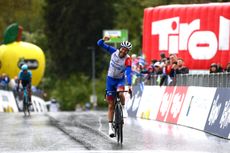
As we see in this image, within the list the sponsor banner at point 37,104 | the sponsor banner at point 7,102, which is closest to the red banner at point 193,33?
the sponsor banner at point 7,102

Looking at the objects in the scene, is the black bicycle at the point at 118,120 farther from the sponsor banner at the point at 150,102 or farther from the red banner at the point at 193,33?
the red banner at the point at 193,33

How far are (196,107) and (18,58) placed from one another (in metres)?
36.6

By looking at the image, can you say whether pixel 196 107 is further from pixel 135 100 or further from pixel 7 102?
pixel 7 102

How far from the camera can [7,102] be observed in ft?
134

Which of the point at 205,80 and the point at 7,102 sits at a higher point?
the point at 205,80

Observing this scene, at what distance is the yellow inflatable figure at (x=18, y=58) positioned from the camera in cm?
5653

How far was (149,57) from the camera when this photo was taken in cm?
3738

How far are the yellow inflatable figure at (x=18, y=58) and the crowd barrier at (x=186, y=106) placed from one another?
26.8 metres

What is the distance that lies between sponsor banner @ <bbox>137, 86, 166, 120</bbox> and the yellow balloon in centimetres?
2825

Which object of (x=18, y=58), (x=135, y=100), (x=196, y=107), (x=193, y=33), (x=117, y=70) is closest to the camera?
(x=117, y=70)

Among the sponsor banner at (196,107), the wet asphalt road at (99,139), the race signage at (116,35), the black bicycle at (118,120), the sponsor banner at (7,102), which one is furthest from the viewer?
the race signage at (116,35)

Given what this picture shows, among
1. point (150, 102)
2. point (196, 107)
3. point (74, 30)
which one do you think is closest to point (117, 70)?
point (196, 107)

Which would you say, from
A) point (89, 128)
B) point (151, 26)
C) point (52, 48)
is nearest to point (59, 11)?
point (52, 48)

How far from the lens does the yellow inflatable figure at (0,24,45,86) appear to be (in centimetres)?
5653
